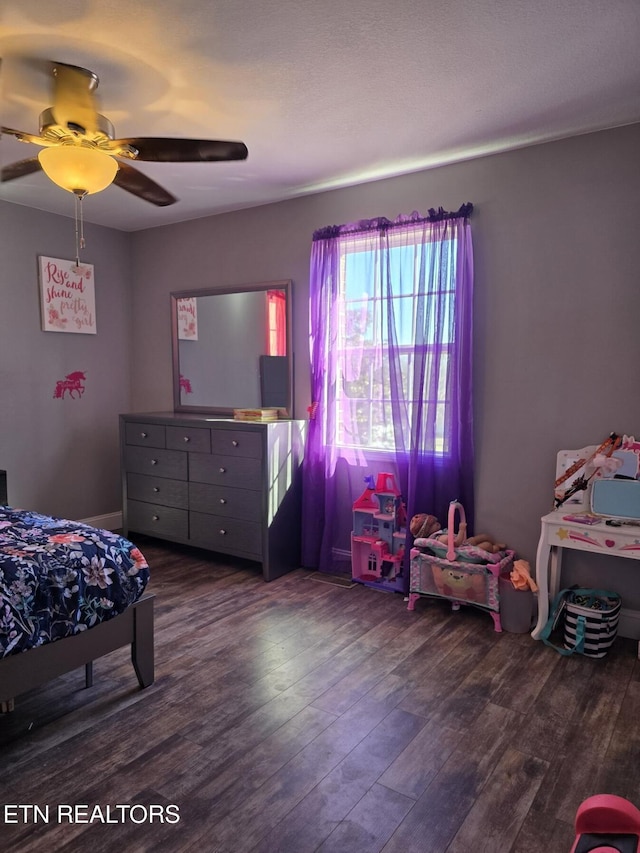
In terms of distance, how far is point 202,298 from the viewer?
14.0 feet

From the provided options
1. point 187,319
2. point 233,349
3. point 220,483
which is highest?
point 187,319

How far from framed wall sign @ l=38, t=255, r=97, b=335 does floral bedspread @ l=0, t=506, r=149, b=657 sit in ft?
7.63

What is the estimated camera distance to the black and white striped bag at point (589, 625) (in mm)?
2551

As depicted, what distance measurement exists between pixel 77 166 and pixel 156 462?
226 centimetres

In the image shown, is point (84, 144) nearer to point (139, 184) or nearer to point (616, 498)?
point (139, 184)

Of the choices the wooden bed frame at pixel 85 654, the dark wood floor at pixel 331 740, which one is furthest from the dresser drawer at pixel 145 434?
the wooden bed frame at pixel 85 654

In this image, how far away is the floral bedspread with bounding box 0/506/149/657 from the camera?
5.98ft

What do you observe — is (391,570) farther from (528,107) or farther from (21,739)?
(528,107)

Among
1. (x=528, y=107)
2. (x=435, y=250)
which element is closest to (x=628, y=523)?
(x=435, y=250)

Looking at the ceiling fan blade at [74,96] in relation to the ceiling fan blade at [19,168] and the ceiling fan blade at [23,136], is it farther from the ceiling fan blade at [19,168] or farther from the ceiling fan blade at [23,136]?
the ceiling fan blade at [19,168]

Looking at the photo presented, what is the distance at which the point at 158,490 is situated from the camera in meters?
3.99

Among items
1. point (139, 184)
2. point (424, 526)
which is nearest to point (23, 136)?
point (139, 184)

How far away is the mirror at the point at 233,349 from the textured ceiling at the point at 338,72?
1005 millimetres

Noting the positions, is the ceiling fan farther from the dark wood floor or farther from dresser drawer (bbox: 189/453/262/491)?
the dark wood floor
